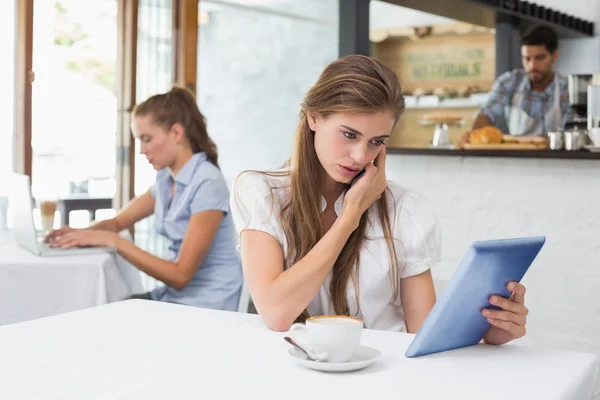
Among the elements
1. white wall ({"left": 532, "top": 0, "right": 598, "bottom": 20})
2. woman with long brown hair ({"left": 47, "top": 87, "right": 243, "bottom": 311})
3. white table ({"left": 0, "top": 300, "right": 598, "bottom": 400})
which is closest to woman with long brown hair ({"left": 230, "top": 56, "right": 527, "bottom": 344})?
white table ({"left": 0, "top": 300, "right": 598, "bottom": 400})

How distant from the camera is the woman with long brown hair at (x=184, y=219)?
2588mm

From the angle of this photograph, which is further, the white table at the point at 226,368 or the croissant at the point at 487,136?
the croissant at the point at 487,136

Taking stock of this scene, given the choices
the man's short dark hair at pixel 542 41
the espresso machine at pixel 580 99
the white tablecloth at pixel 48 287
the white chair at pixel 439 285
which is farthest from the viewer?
the man's short dark hair at pixel 542 41

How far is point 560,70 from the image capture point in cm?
611

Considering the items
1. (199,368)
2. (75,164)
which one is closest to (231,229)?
(199,368)

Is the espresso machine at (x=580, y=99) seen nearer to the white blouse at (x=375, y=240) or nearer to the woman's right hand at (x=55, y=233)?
the white blouse at (x=375, y=240)

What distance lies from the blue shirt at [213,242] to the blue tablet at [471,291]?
5.00 feet

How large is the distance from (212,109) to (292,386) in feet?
24.9

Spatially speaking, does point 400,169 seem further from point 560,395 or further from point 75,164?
point 75,164

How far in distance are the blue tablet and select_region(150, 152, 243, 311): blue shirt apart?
1.52m

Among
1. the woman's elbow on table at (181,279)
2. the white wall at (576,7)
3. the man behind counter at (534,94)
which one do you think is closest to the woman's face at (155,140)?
the woman's elbow on table at (181,279)

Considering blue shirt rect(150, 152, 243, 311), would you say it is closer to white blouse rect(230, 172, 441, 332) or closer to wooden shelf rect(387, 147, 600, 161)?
white blouse rect(230, 172, 441, 332)

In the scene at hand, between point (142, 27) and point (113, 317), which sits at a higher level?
point (142, 27)

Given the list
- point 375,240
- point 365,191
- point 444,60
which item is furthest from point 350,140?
point 444,60
